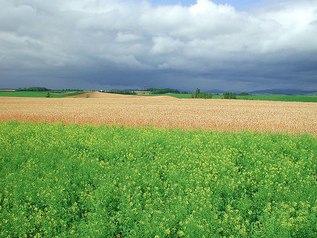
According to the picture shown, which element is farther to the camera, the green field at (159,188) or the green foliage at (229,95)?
the green foliage at (229,95)

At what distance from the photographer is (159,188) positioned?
1082 cm

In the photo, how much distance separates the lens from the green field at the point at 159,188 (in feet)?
27.5

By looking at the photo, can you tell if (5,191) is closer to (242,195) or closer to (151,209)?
(151,209)

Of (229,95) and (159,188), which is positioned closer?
(159,188)

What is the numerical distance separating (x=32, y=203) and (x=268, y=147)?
9.72 m

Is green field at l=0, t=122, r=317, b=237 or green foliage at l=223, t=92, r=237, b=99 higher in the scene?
green foliage at l=223, t=92, r=237, b=99

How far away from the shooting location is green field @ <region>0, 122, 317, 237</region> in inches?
330

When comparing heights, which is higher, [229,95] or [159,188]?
[229,95]

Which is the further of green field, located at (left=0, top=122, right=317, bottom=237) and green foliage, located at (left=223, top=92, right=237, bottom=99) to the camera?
green foliage, located at (left=223, top=92, right=237, bottom=99)

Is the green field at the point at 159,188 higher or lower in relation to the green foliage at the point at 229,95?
lower

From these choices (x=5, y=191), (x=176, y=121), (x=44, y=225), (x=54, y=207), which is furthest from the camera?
(x=176, y=121)

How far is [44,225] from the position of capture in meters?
8.62

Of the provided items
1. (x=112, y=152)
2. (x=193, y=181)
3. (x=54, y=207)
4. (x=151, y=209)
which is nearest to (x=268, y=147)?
(x=193, y=181)

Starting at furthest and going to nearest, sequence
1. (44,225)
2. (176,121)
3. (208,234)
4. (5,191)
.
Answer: (176,121)
(5,191)
(44,225)
(208,234)
